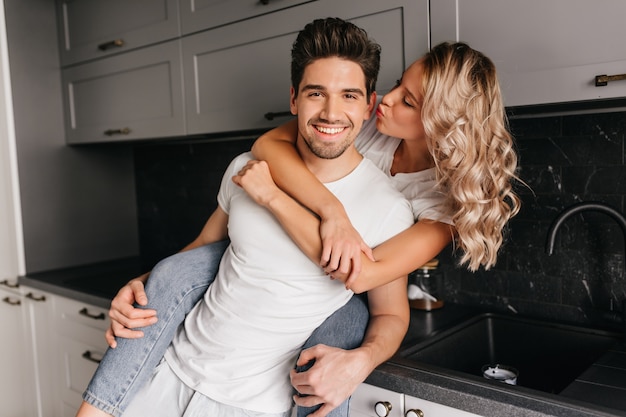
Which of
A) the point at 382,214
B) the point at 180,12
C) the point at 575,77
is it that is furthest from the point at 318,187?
the point at 180,12

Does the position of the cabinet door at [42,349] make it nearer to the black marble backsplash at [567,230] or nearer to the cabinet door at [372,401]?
the cabinet door at [372,401]

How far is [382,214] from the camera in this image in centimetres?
135

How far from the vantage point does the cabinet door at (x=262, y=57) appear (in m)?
1.58

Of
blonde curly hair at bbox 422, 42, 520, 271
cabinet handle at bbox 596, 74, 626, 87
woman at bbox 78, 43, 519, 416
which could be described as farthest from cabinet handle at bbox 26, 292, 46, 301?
cabinet handle at bbox 596, 74, 626, 87

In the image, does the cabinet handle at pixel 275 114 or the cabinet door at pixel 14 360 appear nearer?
the cabinet handle at pixel 275 114

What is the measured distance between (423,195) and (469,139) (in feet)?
0.62

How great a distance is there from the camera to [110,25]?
7.86 ft

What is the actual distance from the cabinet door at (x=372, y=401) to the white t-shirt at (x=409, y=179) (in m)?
0.43

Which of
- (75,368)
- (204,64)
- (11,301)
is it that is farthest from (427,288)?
(11,301)

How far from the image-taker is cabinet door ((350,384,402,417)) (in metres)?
1.37

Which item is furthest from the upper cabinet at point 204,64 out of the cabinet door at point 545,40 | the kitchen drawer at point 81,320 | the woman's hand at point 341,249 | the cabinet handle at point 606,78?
the kitchen drawer at point 81,320

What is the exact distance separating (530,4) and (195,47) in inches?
47.3

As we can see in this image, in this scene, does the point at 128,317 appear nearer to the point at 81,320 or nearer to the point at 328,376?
the point at 328,376

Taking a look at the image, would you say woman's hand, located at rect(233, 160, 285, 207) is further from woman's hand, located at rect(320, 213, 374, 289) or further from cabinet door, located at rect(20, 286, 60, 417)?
cabinet door, located at rect(20, 286, 60, 417)
